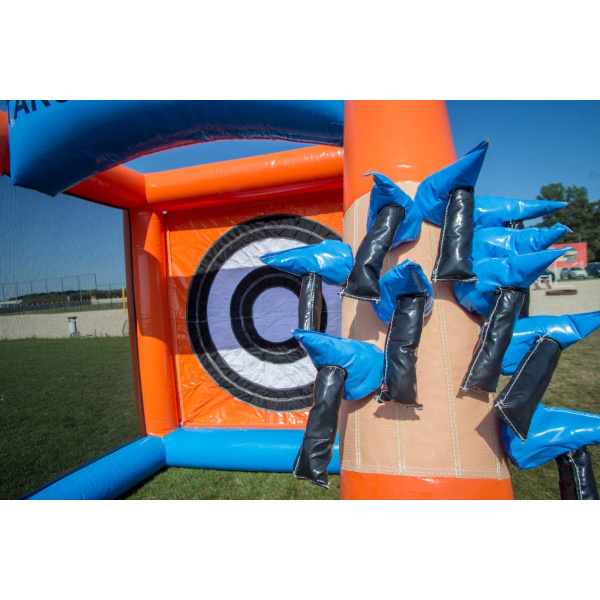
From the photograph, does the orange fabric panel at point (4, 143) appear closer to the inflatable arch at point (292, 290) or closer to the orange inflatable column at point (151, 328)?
the inflatable arch at point (292, 290)

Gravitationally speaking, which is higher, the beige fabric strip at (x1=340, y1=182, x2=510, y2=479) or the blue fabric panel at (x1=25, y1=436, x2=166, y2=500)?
the beige fabric strip at (x1=340, y1=182, x2=510, y2=479)

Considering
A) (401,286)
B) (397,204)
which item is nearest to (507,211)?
(397,204)

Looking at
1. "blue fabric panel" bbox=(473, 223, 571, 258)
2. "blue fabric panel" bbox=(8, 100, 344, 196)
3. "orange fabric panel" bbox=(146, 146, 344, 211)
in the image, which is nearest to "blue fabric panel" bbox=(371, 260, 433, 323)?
"blue fabric panel" bbox=(473, 223, 571, 258)

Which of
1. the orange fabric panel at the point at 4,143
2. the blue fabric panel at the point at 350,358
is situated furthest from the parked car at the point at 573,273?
the orange fabric panel at the point at 4,143

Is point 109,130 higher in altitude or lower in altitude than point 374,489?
higher

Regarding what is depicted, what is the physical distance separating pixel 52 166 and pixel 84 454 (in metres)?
1.94

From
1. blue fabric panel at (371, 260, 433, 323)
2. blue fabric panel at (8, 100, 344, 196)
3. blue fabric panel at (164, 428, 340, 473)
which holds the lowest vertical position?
blue fabric panel at (164, 428, 340, 473)

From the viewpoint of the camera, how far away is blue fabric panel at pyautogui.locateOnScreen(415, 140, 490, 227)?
41.7 inches

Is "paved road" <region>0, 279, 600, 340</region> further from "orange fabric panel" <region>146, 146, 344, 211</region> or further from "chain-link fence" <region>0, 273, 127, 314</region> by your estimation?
"orange fabric panel" <region>146, 146, 344, 211</region>

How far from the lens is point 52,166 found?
1.75 m

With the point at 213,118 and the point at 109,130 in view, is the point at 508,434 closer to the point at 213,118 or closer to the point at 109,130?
the point at 213,118

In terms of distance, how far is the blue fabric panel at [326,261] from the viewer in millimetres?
1344

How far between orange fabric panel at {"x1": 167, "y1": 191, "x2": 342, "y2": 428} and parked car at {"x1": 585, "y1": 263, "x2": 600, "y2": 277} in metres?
7.24

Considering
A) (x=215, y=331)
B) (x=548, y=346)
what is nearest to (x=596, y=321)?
(x=548, y=346)
